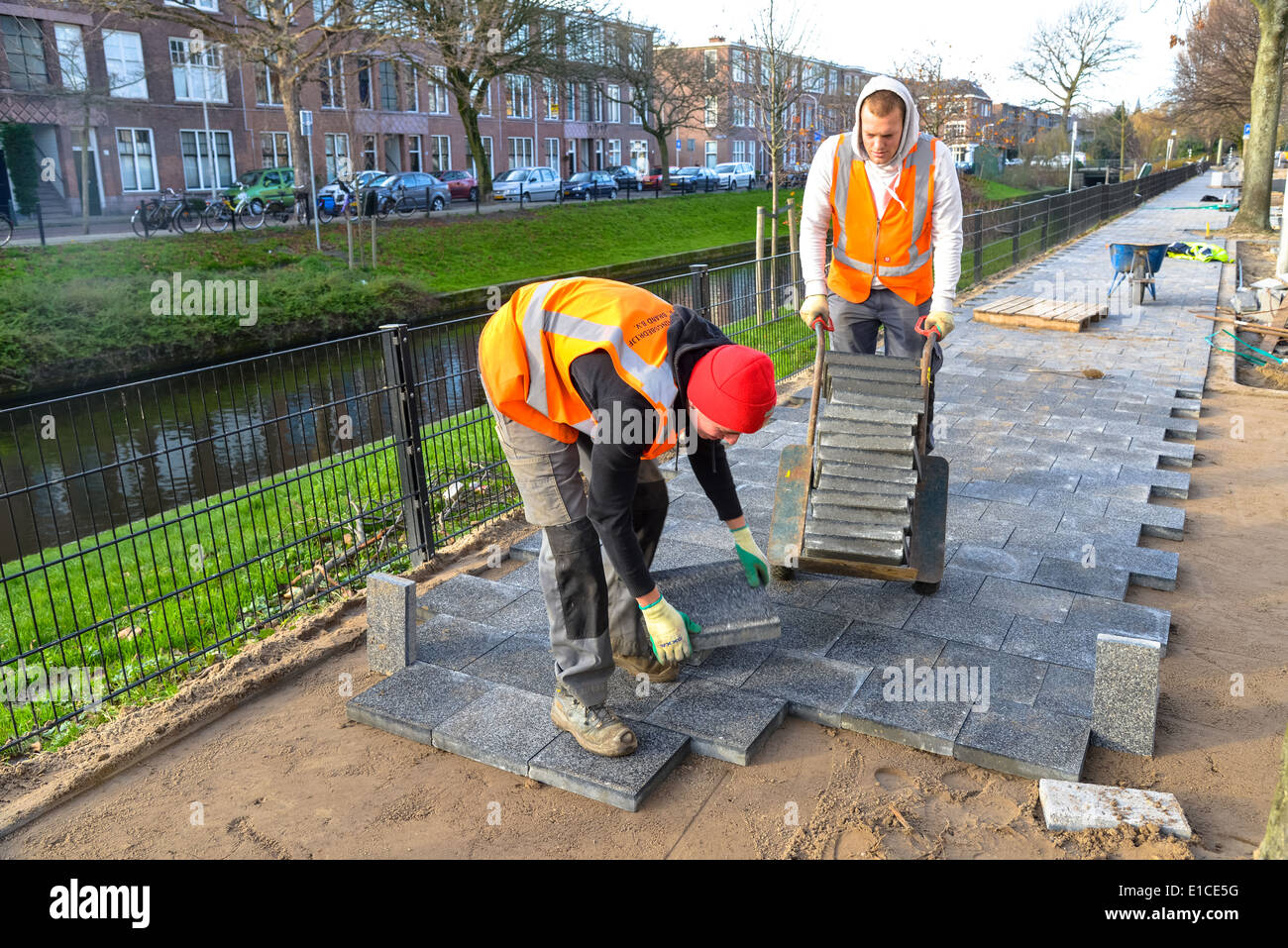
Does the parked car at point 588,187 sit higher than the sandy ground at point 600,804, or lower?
higher

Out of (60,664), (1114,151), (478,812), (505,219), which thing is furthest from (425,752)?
(1114,151)

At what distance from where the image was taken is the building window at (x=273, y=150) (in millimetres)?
36344

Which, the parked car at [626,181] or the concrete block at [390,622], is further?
the parked car at [626,181]

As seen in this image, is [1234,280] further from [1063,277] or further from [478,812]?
[478,812]

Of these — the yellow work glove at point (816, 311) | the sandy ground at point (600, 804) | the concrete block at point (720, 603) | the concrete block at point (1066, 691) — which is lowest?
the sandy ground at point (600, 804)

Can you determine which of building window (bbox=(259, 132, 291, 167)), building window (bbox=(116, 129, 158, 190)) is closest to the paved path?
building window (bbox=(116, 129, 158, 190))

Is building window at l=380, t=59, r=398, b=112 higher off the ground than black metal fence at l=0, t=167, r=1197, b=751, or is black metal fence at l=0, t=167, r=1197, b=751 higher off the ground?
building window at l=380, t=59, r=398, b=112

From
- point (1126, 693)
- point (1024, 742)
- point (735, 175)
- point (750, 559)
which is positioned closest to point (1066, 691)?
point (1126, 693)

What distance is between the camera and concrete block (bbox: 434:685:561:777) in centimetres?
357

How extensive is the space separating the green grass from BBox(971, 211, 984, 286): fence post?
414 inches

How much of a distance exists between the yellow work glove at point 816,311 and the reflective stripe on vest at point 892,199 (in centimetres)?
29

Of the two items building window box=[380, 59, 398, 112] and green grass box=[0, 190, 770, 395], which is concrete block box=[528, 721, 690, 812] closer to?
green grass box=[0, 190, 770, 395]

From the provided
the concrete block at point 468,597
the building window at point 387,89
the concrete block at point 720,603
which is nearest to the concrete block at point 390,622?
the concrete block at point 468,597

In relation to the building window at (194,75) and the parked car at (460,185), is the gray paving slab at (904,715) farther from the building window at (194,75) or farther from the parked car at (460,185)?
the building window at (194,75)
